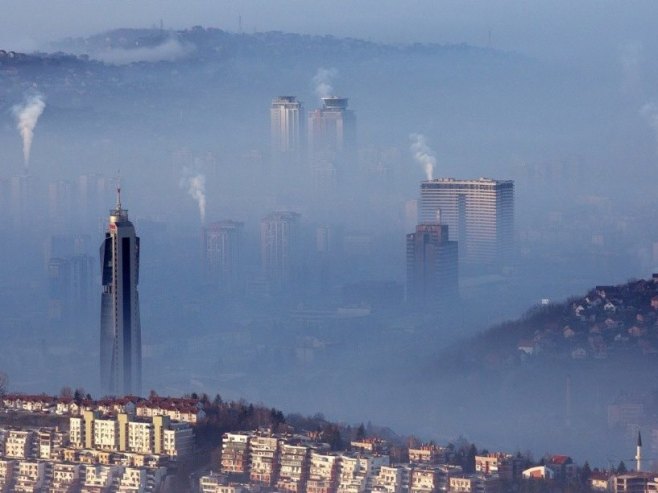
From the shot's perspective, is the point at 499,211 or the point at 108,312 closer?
the point at 108,312

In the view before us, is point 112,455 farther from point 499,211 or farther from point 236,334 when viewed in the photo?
point 499,211

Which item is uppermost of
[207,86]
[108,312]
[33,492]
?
[207,86]

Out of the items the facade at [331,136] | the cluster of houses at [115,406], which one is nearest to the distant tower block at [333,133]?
the facade at [331,136]

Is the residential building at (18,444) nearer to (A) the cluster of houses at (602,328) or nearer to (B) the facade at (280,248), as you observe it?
(A) the cluster of houses at (602,328)

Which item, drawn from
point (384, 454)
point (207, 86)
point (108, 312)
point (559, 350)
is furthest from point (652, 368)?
point (207, 86)

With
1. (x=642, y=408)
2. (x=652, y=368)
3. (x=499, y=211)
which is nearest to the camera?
(x=642, y=408)

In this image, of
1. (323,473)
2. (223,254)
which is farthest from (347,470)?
(223,254)
